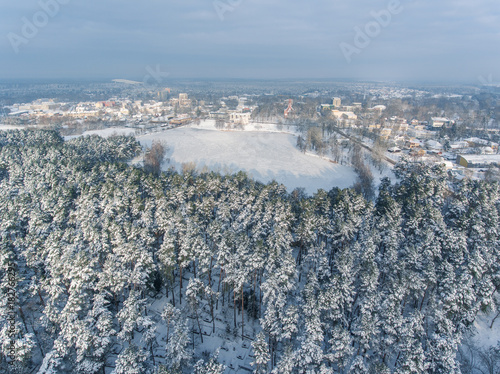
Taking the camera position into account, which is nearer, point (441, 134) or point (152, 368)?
point (152, 368)

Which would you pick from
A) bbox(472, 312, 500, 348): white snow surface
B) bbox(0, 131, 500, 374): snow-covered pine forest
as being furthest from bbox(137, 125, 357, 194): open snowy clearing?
bbox(472, 312, 500, 348): white snow surface

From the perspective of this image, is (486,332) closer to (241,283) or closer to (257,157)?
(241,283)

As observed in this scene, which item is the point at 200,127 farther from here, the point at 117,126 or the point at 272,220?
the point at 272,220

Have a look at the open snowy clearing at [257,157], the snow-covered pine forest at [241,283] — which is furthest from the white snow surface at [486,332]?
the open snowy clearing at [257,157]

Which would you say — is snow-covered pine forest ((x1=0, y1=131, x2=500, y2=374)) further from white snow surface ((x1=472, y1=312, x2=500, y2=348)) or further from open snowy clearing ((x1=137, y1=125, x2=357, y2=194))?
open snowy clearing ((x1=137, y1=125, x2=357, y2=194))

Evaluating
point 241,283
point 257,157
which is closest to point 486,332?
point 241,283

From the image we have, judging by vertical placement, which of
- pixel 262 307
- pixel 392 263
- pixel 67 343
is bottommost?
pixel 262 307

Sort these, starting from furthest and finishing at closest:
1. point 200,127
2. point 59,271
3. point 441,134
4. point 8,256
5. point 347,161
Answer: point 200,127 → point 441,134 → point 347,161 → point 8,256 → point 59,271

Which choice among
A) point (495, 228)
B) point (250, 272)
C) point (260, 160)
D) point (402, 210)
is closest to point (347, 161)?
point (260, 160)
